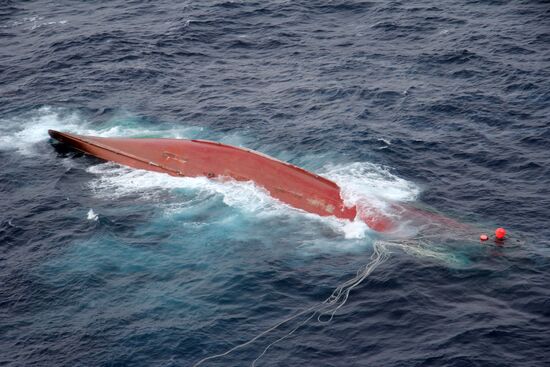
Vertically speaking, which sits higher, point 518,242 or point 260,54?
point 260,54

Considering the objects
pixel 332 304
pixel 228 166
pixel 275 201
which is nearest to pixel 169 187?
pixel 228 166

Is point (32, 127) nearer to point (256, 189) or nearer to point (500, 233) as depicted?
point (256, 189)

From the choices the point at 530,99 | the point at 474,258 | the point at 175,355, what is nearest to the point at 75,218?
the point at 175,355

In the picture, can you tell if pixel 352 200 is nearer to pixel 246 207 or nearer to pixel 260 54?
pixel 246 207

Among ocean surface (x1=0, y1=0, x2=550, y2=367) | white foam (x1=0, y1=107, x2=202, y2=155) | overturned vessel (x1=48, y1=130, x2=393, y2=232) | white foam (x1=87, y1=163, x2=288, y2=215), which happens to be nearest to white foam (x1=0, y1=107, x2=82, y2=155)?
white foam (x1=0, y1=107, x2=202, y2=155)

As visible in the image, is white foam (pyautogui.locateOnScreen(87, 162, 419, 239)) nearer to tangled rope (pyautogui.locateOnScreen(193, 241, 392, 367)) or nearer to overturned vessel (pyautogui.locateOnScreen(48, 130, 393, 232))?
overturned vessel (pyautogui.locateOnScreen(48, 130, 393, 232))
